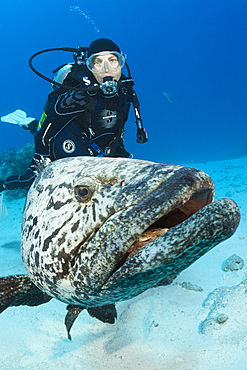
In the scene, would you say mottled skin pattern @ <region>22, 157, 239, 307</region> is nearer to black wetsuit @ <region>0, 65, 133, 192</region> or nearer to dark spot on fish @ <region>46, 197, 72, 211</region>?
dark spot on fish @ <region>46, 197, 72, 211</region>

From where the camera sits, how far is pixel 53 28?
129000 millimetres

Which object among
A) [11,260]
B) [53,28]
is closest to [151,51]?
[53,28]

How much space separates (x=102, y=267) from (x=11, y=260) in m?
4.80

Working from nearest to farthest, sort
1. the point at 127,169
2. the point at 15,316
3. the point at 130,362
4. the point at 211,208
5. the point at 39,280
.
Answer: the point at 211,208, the point at 127,169, the point at 39,280, the point at 130,362, the point at 15,316

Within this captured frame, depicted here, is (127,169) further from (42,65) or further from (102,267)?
(42,65)

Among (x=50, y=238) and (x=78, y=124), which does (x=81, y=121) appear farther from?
(x=50, y=238)

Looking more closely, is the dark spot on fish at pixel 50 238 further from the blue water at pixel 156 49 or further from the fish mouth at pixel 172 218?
the blue water at pixel 156 49

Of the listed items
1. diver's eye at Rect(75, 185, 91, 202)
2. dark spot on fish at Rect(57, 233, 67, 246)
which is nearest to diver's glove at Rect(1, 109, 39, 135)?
diver's eye at Rect(75, 185, 91, 202)

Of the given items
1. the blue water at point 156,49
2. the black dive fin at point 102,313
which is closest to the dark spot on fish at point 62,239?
the black dive fin at point 102,313

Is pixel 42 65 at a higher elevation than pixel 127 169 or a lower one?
higher

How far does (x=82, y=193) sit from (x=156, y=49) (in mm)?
168040

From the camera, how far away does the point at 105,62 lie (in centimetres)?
425

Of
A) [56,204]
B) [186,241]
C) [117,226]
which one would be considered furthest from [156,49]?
[186,241]

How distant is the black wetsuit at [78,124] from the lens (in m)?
3.98
